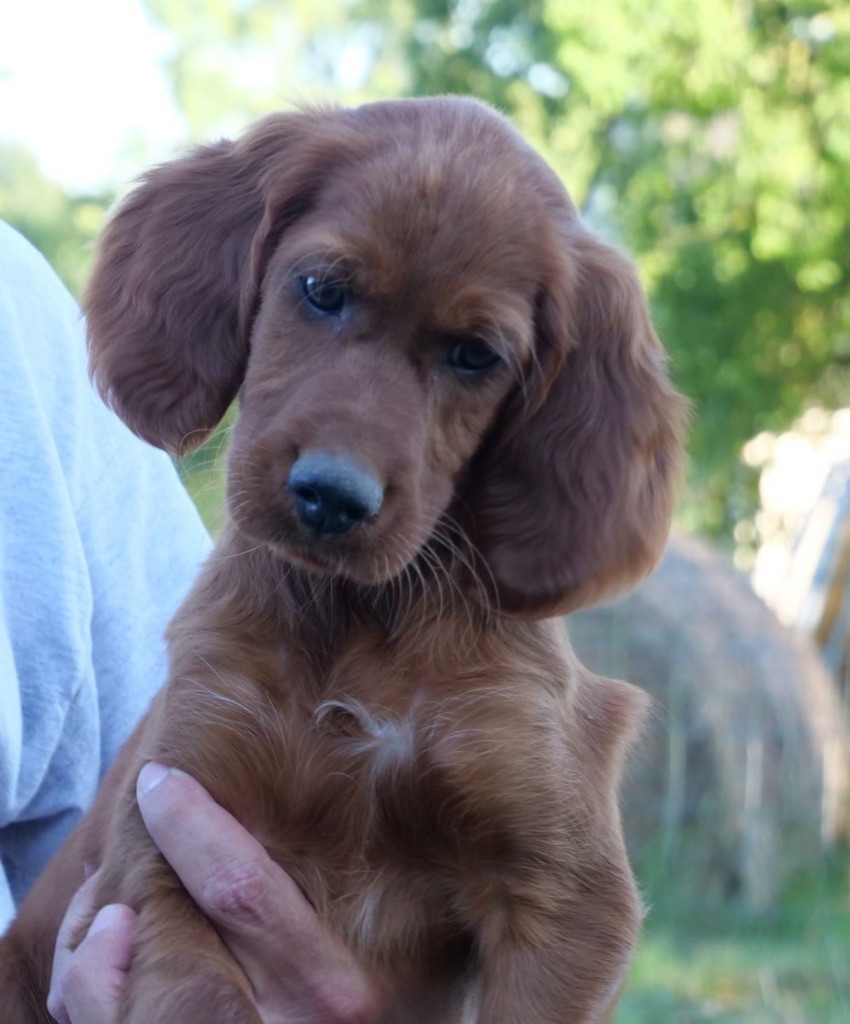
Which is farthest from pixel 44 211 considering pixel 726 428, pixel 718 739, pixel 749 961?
pixel 749 961

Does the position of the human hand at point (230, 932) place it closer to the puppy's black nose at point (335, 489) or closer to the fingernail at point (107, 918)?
the fingernail at point (107, 918)

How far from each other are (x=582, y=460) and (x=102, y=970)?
100 cm

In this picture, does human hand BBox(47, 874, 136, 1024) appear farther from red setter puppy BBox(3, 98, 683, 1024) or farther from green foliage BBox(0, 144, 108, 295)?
green foliage BBox(0, 144, 108, 295)

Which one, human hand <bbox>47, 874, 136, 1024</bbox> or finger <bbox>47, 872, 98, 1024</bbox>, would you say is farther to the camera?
finger <bbox>47, 872, 98, 1024</bbox>

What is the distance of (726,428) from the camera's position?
15.9 m

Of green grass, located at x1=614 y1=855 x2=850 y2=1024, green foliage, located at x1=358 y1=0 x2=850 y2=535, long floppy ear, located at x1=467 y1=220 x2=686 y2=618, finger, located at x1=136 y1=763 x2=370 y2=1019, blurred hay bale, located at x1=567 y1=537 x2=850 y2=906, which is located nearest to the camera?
finger, located at x1=136 y1=763 x2=370 y2=1019

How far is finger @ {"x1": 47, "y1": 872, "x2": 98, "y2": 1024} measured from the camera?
84.6 inches

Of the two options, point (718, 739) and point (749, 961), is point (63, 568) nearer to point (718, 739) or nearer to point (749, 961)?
point (749, 961)

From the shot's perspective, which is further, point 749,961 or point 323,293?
point 749,961

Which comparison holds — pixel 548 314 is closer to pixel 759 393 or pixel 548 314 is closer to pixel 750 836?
pixel 750 836

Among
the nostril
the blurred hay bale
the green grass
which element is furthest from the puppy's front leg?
the blurred hay bale

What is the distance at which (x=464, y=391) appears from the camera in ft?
7.06

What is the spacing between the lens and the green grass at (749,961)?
6.40m

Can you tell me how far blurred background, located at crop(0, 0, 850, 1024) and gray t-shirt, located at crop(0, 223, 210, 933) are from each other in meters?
0.16
